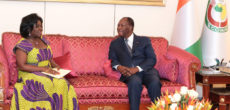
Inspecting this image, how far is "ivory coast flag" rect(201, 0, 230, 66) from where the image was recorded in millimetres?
5012

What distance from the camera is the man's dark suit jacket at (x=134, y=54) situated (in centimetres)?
440

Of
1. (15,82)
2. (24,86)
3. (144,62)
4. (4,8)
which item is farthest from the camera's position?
(4,8)

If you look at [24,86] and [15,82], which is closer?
[24,86]

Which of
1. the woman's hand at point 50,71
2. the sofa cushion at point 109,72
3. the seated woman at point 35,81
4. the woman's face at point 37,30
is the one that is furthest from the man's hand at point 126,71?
the woman's face at point 37,30

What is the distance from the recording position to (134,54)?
14.5ft

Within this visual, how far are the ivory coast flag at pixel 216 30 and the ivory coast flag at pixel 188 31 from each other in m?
0.17

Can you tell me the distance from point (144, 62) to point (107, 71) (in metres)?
0.45

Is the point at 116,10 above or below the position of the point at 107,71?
above

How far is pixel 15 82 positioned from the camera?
405 centimetres

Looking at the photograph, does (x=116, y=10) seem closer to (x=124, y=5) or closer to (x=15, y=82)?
(x=124, y=5)

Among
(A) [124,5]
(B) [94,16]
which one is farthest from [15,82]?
(A) [124,5]

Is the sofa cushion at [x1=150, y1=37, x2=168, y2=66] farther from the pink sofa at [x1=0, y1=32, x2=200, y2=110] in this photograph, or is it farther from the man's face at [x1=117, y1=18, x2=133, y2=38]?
the man's face at [x1=117, y1=18, x2=133, y2=38]

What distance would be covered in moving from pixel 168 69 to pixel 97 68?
863 millimetres

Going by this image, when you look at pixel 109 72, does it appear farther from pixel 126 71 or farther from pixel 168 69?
pixel 168 69
